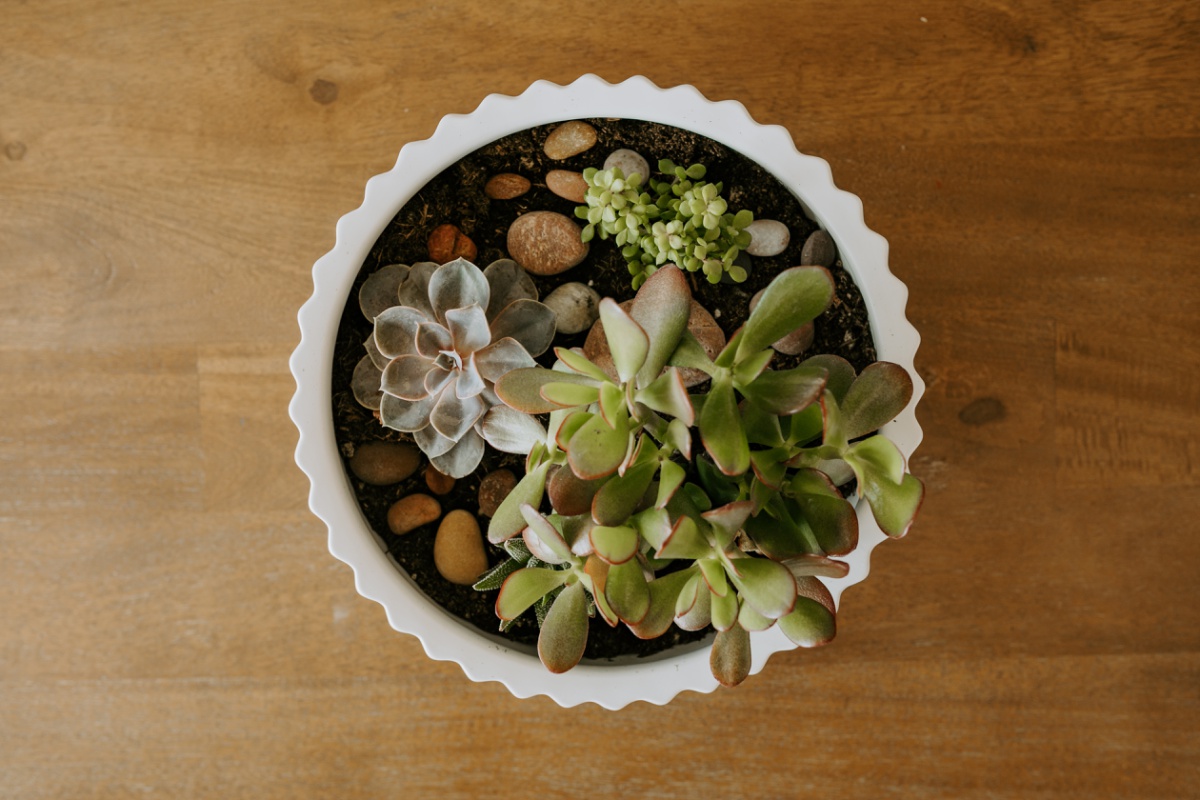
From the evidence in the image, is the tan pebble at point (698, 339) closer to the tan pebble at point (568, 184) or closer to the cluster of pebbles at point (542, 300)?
the cluster of pebbles at point (542, 300)

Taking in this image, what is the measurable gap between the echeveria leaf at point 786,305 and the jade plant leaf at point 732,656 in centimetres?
18

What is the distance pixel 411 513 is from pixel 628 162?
1.12 ft

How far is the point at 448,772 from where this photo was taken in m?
0.93

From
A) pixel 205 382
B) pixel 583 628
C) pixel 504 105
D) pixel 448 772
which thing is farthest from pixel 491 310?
pixel 448 772

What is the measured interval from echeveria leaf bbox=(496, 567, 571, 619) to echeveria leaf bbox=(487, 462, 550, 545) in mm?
30

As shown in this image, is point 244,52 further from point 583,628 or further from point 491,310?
point 583,628

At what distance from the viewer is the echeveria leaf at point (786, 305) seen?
1.77ft

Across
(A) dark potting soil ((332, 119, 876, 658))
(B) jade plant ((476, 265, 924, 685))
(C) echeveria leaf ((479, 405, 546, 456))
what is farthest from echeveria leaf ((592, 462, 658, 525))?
(A) dark potting soil ((332, 119, 876, 658))

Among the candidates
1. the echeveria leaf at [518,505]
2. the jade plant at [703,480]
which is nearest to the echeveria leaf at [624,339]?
the jade plant at [703,480]

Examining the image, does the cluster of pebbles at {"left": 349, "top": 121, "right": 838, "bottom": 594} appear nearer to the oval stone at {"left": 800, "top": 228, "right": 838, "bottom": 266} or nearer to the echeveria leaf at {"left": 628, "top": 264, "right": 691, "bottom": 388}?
the oval stone at {"left": 800, "top": 228, "right": 838, "bottom": 266}

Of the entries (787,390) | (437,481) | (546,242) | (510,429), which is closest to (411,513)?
(437,481)

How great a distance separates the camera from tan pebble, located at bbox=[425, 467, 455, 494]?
2.48ft

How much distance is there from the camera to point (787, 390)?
0.53 meters

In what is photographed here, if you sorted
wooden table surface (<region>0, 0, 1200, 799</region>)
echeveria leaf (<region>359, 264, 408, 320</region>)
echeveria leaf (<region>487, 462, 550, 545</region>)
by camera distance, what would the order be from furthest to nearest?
wooden table surface (<region>0, 0, 1200, 799</region>) < echeveria leaf (<region>359, 264, 408, 320</region>) < echeveria leaf (<region>487, 462, 550, 545</region>)
